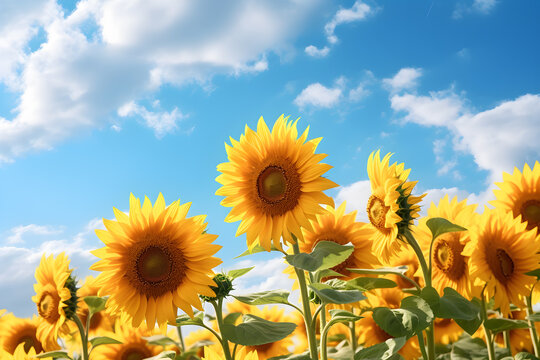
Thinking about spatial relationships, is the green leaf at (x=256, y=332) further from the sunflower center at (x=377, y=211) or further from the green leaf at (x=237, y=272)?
the sunflower center at (x=377, y=211)

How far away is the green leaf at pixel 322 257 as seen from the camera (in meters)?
2.46

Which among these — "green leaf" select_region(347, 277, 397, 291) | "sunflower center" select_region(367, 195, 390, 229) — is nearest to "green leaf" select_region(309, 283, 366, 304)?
"green leaf" select_region(347, 277, 397, 291)

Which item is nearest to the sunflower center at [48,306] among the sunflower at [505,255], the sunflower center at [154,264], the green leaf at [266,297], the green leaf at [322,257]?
the sunflower center at [154,264]

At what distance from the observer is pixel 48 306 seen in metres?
4.30

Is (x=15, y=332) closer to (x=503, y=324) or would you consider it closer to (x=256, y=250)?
(x=256, y=250)

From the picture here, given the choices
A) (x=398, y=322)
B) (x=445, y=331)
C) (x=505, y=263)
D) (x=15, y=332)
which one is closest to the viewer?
(x=398, y=322)

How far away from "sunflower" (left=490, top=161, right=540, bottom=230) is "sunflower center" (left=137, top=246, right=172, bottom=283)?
2.84m

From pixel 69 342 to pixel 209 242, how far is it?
311 cm

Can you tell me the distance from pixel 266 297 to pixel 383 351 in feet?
2.67

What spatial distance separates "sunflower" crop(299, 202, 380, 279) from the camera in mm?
3891

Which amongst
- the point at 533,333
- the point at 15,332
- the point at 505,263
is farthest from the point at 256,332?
the point at 15,332

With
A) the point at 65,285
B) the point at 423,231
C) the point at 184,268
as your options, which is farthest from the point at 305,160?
the point at 65,285

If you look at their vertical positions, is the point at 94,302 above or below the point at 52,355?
above

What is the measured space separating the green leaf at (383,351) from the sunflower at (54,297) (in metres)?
2.46
